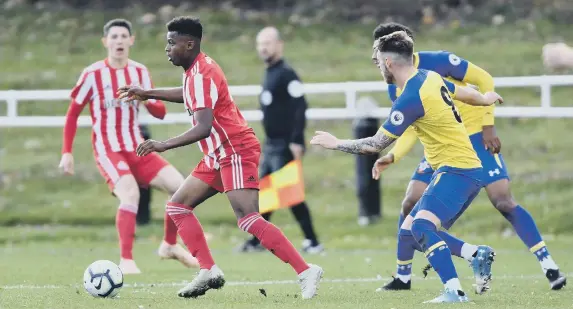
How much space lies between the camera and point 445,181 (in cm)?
920

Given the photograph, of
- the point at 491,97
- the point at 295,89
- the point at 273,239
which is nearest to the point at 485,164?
the point at 491,97

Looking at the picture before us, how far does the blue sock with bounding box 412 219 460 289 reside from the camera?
9.00 metres

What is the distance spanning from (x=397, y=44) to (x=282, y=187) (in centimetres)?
632

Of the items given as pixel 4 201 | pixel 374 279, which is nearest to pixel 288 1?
pixel 4 201

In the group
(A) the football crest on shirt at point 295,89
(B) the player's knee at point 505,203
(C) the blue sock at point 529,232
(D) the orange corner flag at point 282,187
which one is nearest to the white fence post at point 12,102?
(D) the orange corner flag at point 282,187

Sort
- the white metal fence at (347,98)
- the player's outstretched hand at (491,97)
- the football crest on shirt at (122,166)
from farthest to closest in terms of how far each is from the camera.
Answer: the white metal fence at (347,98) < the football crest on shirt at (122,166) < the player's outstretched hand at (491,97)

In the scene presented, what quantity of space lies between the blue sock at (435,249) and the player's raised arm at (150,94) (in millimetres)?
2099

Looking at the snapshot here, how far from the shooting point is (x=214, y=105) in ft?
31.1

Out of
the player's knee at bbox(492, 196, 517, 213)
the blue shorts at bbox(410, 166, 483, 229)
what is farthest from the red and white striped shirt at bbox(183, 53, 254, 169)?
the player's knee at bbox(492, 196, 517, 213)

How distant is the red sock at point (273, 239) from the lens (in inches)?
373

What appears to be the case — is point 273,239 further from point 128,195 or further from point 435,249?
point 128,195

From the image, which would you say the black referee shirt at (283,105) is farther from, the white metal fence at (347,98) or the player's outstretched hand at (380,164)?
the player's outstretched hand at (380,164)

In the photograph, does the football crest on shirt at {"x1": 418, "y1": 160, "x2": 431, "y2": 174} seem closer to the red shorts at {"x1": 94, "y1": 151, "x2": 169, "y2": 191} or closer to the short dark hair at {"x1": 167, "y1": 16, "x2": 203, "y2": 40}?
the short dark hair at {"x1": 167, "y1": 16, "x2": 203, "y2": 40}

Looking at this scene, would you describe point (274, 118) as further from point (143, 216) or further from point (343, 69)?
point (343, 69)
